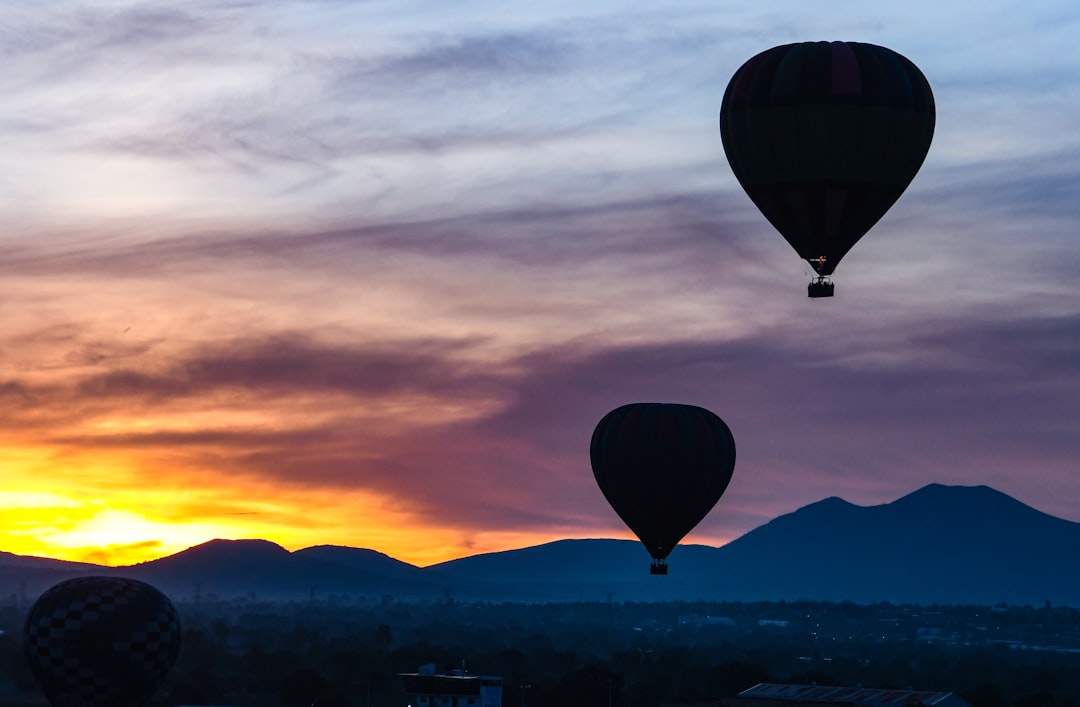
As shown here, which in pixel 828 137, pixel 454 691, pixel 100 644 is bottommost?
pixel 454 691

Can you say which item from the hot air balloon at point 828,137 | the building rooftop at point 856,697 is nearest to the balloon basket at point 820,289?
the hot air balloon at point 828,137

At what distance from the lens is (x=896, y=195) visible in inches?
2630

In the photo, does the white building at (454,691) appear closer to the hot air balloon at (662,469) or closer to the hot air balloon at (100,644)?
the hot air balloon at (100,644)

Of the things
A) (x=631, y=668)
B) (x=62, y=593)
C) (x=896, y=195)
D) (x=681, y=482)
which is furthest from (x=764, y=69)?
(x=631, y=668)

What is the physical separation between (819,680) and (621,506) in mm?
62572

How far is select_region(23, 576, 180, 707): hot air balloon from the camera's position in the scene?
76812mm

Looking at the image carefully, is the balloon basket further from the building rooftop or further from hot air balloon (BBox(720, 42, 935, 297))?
the building rooftop

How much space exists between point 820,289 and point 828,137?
5184mm

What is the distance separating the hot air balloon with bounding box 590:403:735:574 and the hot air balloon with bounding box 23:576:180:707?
1919 centimetres

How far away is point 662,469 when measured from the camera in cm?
7694

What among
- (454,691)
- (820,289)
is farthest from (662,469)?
(454,691)

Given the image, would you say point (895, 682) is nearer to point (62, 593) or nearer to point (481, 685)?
point (481, 685)

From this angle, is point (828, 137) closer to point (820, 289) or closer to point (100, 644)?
point (820, 289)

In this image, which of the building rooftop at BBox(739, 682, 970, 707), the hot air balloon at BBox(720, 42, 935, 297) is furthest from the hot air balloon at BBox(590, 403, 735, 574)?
the hot air balloon at BBox(720, 42, 935, 297)
